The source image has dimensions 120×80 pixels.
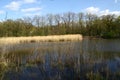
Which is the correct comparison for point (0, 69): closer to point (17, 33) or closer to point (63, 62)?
point (63, 62)

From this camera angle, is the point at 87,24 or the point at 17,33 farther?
the point at 87,24

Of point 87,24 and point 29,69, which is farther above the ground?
point 87,24

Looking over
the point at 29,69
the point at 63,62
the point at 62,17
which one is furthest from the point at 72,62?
the point at 62,17

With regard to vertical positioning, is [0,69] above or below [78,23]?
below

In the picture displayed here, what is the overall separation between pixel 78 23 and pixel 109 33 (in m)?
10.5

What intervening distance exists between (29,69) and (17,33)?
22.3 meters

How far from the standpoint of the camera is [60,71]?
8203mm

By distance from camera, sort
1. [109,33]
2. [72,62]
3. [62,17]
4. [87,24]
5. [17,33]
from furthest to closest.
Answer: [62,17] → [87,24] → [109,33] → [17,33] → [72,62]

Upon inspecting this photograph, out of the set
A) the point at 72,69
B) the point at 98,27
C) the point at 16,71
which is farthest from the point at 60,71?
the point at 98,27

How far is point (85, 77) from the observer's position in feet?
23.2

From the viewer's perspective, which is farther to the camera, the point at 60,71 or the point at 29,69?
the point at 29,69

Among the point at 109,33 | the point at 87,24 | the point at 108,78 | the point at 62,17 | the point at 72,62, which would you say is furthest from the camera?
the point at 62,17

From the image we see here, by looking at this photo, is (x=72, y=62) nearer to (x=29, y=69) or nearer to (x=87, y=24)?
(x=29, y=69)

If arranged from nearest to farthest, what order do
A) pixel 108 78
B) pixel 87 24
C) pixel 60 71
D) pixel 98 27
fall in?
pixel 108 78 → pixel 60 71 → pixel 98 27 → pixel 87 24
